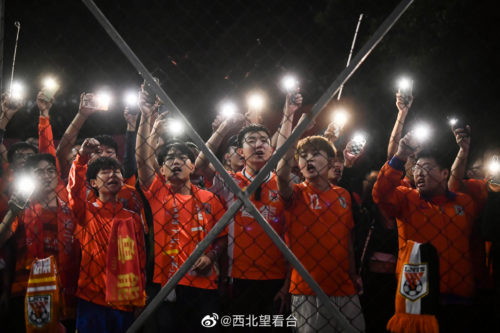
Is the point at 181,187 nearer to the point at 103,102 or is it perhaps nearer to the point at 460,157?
the point at 103,102

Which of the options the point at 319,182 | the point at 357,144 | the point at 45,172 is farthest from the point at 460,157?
the point at 45,172

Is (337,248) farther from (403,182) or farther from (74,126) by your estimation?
(74,126)

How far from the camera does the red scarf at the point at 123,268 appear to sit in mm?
2477

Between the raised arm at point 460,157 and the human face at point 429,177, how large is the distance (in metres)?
0.13

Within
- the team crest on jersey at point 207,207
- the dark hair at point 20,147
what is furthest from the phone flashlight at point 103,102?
the dark hair at point 20,147

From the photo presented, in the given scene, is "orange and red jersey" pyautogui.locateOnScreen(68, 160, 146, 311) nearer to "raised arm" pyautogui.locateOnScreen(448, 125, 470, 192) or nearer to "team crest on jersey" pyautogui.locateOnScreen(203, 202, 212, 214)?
"team crest on jersey" pyautogui.locateOnScreen(203, 202, 212, 214)

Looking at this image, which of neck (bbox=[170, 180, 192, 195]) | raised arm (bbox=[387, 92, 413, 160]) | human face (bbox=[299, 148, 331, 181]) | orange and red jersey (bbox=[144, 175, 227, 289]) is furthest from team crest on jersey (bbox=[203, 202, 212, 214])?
raised arm (bbox=[387, 92, 413, 160])

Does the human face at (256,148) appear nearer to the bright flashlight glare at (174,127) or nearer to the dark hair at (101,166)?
the bright flashlight glare at (174,127)

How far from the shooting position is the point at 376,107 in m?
7.36

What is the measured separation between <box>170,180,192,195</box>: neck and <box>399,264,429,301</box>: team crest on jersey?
1.57 m

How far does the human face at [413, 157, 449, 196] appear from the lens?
301 cm

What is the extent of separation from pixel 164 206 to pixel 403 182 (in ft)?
5.92

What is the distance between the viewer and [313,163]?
9.77ft

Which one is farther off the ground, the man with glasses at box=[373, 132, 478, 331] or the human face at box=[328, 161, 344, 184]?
the human face at box=[328, 161, 344, 184]
